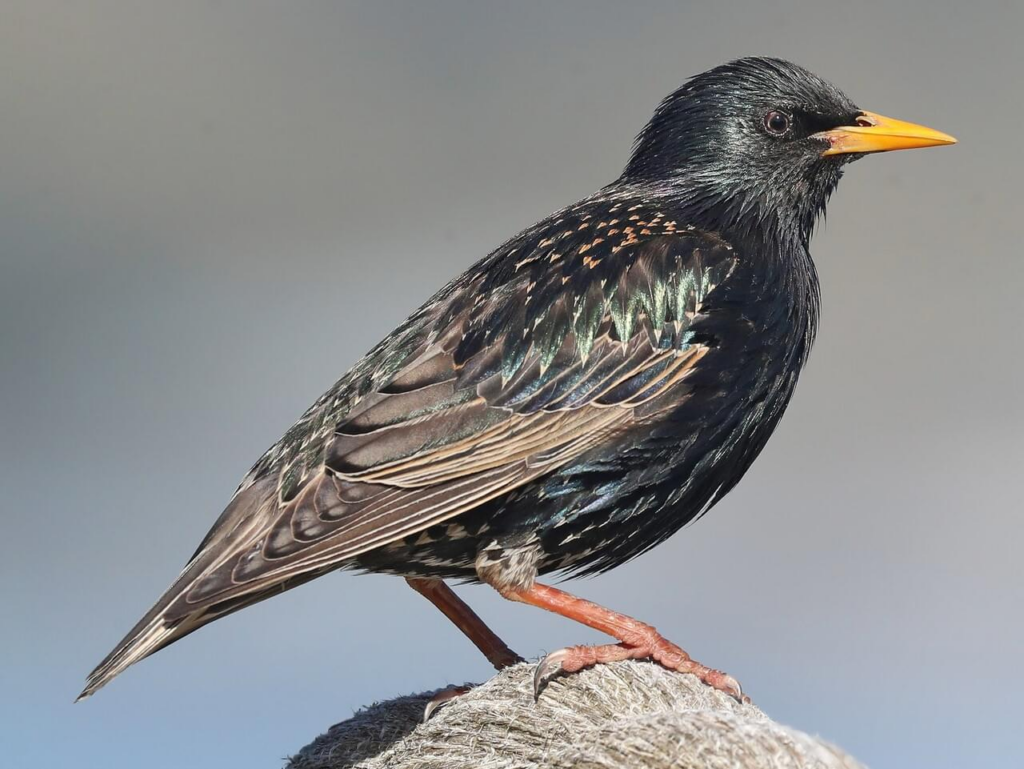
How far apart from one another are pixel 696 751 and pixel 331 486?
1.68 meters

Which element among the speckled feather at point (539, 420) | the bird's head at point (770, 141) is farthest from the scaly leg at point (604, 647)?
the bird's head at point (770, 141)

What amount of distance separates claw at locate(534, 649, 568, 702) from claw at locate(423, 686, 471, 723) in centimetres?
54

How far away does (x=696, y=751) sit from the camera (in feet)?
12.1

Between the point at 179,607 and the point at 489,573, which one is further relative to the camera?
the point at 489,573

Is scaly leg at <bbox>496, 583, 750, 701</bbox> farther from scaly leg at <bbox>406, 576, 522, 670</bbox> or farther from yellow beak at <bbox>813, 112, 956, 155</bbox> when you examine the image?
yellow beak at <bbox>813, 112, 956, 155</bbox>

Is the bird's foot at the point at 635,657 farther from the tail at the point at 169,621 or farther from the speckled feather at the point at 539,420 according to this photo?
the tail at the point at 169,621

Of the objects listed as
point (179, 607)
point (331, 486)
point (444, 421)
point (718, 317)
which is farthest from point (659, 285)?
point (179, 607)

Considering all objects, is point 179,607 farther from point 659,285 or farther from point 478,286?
point 659,285

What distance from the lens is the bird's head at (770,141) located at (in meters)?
5.63

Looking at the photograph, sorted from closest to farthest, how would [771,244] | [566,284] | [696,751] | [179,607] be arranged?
[696,751], [179,607], [566,284], [771,244]

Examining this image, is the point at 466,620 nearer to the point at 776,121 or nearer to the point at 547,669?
the point at 547,669

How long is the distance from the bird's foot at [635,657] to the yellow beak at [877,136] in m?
2.42

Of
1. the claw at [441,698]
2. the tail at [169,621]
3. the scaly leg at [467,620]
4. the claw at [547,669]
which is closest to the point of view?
the tail at [169,621]

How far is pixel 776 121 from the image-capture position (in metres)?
5.72
